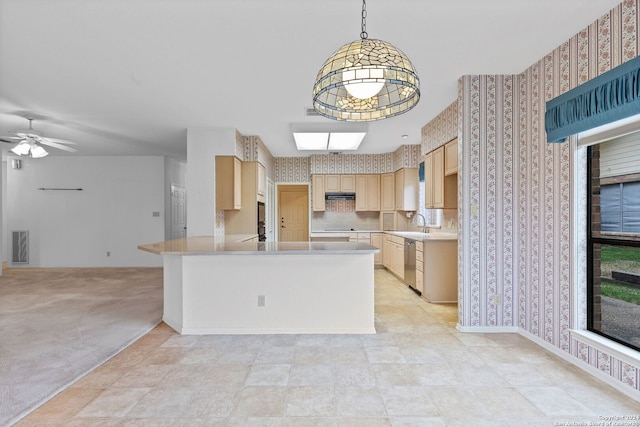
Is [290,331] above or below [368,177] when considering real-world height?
below

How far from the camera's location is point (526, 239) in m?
3.19

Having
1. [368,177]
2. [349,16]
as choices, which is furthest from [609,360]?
[368,177]

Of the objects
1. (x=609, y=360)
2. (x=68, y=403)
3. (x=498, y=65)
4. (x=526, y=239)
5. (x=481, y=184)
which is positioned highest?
(x=498, y=65)

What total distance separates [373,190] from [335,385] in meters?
5.63

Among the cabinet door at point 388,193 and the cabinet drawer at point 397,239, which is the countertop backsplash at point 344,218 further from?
the cabinet drawer at point 397,239

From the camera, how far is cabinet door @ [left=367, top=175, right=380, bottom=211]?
24.7 ft

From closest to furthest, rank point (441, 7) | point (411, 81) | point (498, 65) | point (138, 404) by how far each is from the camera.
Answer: point (411, 81)
point (138, 404)
point (441, 7)
point (498, 65)

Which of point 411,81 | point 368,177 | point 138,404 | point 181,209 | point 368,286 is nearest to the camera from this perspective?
point 411,81

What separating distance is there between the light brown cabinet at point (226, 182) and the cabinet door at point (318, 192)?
2.58 meters

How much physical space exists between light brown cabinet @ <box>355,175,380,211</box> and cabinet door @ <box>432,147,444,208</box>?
2.69 meters

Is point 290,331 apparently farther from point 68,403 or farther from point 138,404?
point 68,403

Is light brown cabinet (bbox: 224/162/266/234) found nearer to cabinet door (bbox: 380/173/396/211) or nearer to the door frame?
the door frame

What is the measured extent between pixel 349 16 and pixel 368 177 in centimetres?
527

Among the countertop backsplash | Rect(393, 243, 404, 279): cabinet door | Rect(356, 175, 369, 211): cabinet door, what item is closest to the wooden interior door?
the countertop backsplash
